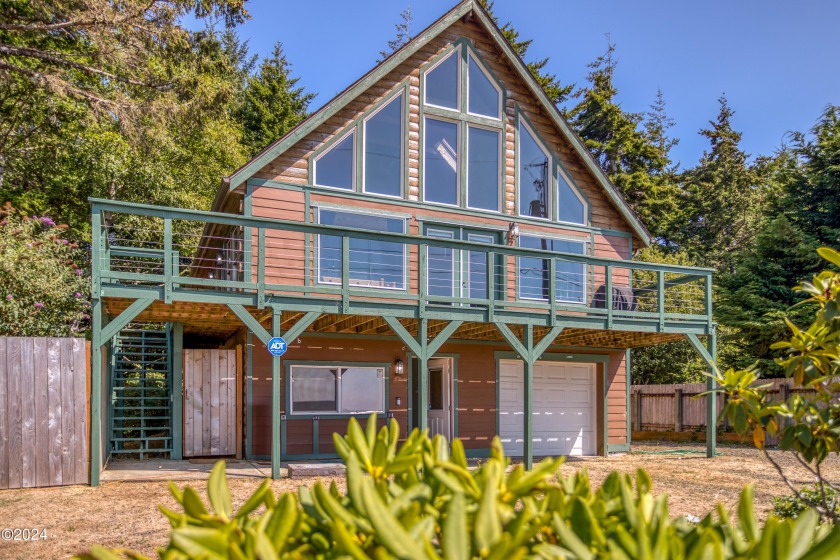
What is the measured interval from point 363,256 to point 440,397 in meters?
3.73

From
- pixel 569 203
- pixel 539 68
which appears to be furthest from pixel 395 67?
pixel 539 68

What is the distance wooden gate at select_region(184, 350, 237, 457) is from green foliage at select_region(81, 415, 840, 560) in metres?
11.3

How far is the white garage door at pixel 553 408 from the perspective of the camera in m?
14.1

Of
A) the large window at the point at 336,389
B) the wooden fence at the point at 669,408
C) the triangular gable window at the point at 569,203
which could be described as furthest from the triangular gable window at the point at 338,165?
the wooden fence at the point at 669,408

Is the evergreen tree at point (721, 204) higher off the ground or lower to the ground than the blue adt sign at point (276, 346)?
higher

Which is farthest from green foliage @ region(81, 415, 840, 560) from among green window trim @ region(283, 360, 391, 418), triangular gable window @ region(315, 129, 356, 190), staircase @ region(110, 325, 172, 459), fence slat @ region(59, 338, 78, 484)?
staircase @ region(110, 325, 172, 459)

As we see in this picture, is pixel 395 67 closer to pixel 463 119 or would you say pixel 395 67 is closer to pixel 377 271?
pixel 463 119

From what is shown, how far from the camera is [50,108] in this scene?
59.6 feet

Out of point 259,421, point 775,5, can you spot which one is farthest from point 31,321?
point 775,5

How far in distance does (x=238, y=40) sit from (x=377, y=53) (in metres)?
8.49

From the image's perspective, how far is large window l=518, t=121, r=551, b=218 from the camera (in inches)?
549

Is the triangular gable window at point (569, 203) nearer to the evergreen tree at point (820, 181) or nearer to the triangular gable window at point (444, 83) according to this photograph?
the triangular gable window at point (444, 83)

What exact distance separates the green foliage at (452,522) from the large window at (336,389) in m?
10.8

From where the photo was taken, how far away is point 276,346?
9672mm
